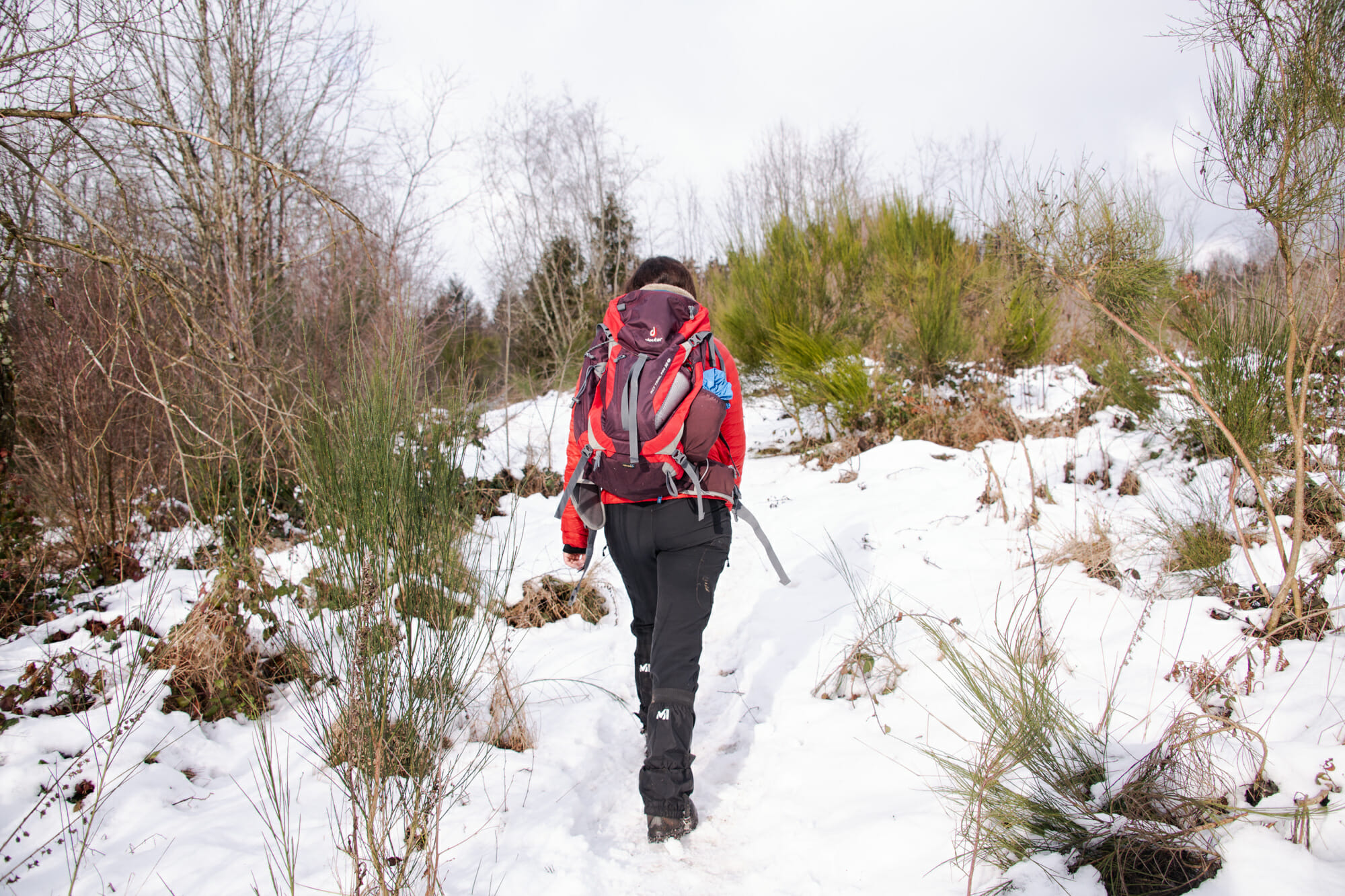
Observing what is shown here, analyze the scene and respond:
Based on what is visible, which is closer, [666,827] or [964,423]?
[666,827]

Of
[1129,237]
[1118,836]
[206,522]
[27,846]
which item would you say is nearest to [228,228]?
[206,522]

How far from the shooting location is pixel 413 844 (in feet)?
5.59

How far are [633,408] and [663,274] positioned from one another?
0.50 metres

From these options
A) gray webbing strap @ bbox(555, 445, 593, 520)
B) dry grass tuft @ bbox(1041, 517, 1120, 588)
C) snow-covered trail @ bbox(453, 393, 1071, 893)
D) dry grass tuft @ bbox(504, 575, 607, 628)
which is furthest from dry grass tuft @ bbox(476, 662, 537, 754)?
dry grass tuft @ bbox(1041, 517, 1120, 588)

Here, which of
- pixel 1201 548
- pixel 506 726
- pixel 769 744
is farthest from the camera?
pixel 1201 548

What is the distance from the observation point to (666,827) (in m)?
2.07

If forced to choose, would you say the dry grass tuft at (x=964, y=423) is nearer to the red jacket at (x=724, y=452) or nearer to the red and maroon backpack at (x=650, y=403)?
the red jacket at (x=724, y=452)

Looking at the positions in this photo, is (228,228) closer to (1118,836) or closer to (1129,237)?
(1129,237)

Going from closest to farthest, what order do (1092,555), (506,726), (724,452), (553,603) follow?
1. (724,452)
2. (506,726)
3. (1092,555)
4. (553,603)

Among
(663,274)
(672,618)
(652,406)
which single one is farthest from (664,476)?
(663,274)

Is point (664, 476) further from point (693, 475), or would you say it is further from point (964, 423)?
point (964, 423)

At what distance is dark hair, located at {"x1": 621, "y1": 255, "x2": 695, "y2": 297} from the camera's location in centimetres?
219

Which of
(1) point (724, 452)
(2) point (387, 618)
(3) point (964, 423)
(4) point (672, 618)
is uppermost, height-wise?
(1) point (724, 452)

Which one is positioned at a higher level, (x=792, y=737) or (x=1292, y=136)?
(x=1292, y=136)
